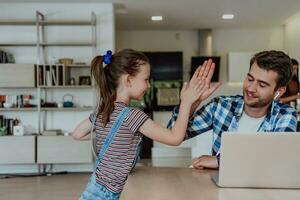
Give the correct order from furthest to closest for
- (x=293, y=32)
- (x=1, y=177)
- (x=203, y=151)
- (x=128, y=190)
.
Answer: (x=293, y=32) < (x=1, y=177) < (x=203, y=151) < (x=128, y=190)

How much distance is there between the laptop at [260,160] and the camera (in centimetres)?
136

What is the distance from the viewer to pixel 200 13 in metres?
6.72

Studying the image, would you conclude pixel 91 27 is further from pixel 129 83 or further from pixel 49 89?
pixel 129 83

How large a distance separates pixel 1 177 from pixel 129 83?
4.76m

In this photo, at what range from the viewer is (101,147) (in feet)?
4.64

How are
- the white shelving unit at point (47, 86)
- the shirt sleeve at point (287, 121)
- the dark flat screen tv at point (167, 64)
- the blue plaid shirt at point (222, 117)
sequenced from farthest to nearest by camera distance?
the dark flat screen tv at point (167, 64) → the white shelving unit at point (47, 86) → the blue plaid shirt at point (222, 117) → the shirt sleeve at point (287, 121)

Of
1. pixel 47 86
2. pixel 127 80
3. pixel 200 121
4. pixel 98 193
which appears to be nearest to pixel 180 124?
pixel 127 80

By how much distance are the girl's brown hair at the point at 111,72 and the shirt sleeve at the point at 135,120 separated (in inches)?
3.3

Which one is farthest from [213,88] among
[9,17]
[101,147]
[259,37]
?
[259,37]

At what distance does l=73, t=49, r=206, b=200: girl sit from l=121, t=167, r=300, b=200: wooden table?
0.28 ft

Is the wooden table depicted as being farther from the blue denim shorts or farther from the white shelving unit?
the white shelving unit

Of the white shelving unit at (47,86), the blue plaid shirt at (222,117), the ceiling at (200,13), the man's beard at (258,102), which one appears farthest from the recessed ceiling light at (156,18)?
the man's beard at (258,102)

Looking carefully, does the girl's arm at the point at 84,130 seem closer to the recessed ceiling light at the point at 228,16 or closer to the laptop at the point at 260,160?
the laptop at the point at 260,160

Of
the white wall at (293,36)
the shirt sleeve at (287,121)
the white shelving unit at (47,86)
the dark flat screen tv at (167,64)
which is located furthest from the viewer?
the dark flat screen tv at (167,64)
